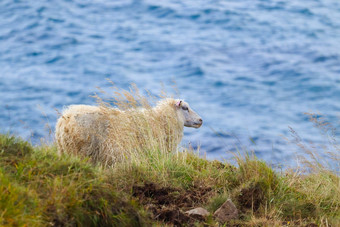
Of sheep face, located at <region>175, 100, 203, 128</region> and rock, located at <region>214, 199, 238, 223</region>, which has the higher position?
rock, located at <region>214, 199, 238, 223</region>

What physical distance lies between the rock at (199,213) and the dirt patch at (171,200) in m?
0.04

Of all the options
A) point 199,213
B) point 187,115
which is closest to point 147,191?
point 199,213

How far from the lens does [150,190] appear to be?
6.22m

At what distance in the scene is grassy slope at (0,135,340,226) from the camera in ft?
15.1

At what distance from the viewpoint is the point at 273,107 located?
25.0 meters

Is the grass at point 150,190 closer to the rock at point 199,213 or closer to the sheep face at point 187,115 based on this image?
the rock at point 199,213

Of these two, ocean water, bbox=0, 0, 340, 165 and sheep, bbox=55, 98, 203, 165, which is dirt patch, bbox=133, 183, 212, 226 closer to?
sheep, bbox=55, 98, 203, 165

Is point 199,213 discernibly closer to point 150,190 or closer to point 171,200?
point 171,200

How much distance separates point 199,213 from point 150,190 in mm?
758

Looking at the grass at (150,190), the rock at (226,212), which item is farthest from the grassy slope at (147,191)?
the rock at (226,212)

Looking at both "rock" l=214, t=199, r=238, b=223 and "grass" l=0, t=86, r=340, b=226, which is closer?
"grass" l=0, t=86, r=340, b=226

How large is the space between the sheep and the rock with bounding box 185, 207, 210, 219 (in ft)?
6.16

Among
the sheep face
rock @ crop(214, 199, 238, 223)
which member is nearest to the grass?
rock @ crop(214, 199, 238, 223)

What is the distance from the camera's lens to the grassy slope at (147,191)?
4.61 metres
